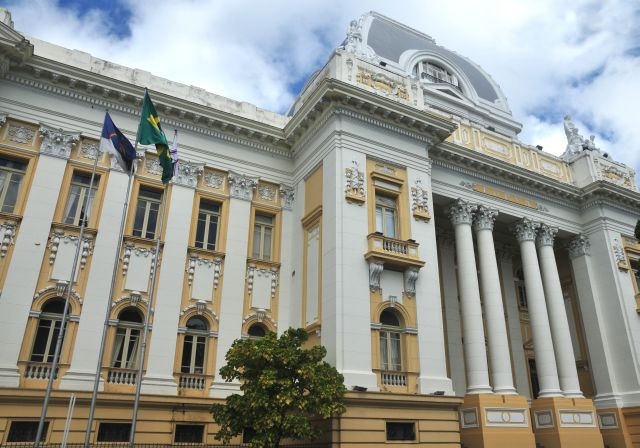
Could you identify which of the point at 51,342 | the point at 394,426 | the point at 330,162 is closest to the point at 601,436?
the point at 394,426

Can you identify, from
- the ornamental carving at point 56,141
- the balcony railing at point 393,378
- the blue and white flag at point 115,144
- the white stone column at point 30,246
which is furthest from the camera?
the ornamental carving at point 56,141

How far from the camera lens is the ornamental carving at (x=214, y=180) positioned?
809 inches

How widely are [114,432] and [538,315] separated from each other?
56.1ft

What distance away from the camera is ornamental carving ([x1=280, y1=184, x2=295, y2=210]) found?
2173cm

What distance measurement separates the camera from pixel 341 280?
685 inches

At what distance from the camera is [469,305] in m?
21.4

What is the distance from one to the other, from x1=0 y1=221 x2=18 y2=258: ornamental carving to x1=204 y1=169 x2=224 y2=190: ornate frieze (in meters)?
6.55

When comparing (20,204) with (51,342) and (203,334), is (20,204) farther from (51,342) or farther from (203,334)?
(203,334)

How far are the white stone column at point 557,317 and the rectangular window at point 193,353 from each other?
14680 millimetres

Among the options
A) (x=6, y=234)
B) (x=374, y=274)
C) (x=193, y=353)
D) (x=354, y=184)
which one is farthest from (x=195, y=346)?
(x=354, y=184)

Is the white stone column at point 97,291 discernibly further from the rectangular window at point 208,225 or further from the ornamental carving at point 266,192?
the ornamental carving at point 266,192

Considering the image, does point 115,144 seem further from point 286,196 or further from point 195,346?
point 286,196

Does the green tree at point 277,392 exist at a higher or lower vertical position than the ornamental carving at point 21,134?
lower

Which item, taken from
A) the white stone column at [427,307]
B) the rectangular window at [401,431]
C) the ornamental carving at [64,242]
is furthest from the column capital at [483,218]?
the ornamental carving at [64,242]
